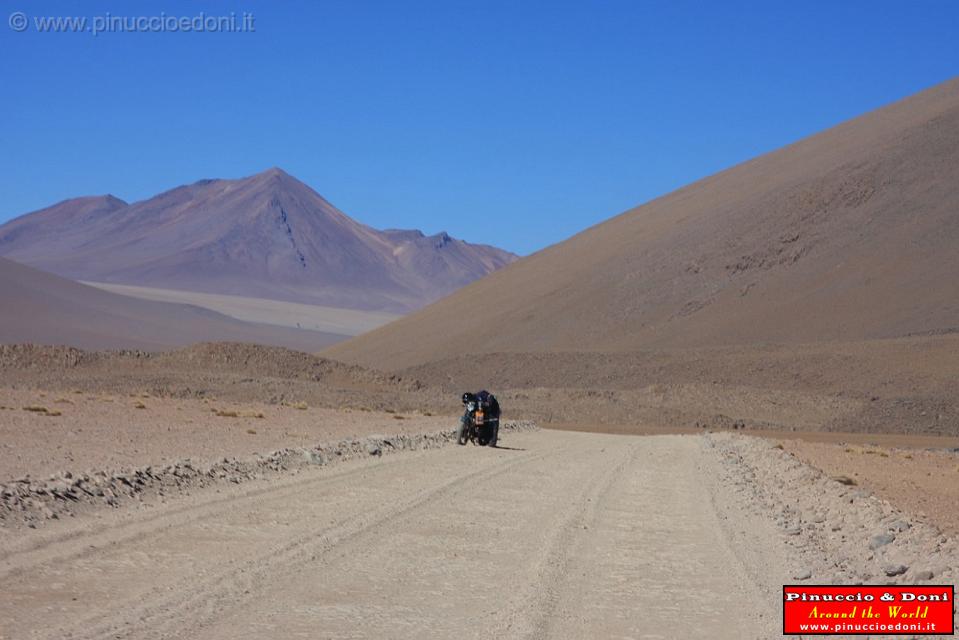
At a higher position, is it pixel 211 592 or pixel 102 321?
pixel 102 321

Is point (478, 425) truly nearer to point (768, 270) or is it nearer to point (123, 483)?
point (123, 483)

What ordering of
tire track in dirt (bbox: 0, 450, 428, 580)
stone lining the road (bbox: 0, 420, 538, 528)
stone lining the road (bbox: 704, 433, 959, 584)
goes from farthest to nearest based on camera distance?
stone lining the road (bbox: 0, 420, 538, 528) < stone lining the road (bbox: 704, 433, 959, 584) < tire track in dirt (bbox: 0, 450, 428, 580)

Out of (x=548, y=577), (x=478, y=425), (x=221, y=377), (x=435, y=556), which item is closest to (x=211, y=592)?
(x=435, y=556)

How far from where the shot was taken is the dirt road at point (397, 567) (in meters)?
8.19

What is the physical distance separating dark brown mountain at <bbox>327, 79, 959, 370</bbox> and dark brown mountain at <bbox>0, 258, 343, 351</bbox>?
35.7 m

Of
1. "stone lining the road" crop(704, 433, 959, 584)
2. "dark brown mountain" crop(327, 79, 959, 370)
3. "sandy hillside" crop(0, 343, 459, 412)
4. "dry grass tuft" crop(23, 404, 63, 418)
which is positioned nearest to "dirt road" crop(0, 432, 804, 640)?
"stone lining the road" crop(704, 433, 959, 584)

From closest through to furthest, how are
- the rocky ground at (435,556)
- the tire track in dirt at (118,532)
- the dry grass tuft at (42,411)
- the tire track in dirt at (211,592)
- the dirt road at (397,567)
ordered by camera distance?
the tire track in dirt at (211,592) → the dirt road at (397,567) → the rocky ground at (435,556) → the tire track in dirt at (118,532) → the dry grass tuft at (42,411)

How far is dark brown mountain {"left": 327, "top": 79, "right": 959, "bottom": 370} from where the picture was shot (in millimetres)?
77875

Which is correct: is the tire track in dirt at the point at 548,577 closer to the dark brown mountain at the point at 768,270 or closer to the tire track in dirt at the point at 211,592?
the tire track in dirt at the point at 211,592

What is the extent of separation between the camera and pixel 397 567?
1022cm

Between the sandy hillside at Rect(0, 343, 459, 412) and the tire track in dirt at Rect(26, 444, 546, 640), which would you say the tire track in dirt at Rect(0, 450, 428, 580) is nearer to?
the tire track in dirt at Rect(26, 444, 546, 640)

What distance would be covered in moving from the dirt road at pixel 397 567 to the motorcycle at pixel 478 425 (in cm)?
1012

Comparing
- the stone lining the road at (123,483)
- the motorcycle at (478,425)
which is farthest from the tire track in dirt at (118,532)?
the motorcycle at (478,425)

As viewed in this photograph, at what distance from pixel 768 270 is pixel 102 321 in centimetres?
9136
